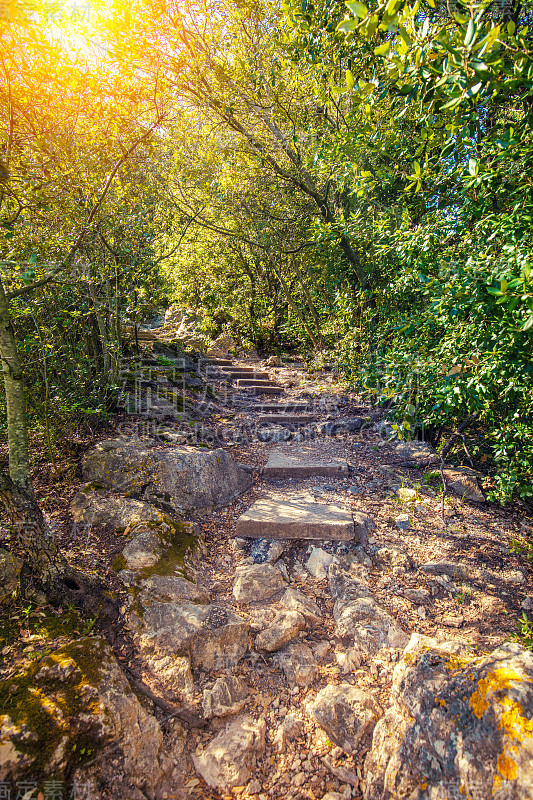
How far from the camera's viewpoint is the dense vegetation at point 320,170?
6.86 feet

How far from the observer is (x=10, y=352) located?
7.65 feet

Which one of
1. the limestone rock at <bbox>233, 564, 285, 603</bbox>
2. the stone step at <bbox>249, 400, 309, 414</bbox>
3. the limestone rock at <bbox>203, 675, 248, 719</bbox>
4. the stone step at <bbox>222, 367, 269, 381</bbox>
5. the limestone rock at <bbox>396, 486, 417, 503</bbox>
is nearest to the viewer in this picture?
the limestone rock at <bbox>203, 675, 248, 719</bbox>

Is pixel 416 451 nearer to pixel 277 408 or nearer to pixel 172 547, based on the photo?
pixel 277 408

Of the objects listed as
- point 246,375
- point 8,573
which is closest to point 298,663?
point 8,573

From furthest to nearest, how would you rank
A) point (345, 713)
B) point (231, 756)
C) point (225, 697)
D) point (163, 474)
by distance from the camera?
point (163, 474), point (225, 697), point (345, 713), point (231, 756)

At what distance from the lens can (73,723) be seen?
1.70m

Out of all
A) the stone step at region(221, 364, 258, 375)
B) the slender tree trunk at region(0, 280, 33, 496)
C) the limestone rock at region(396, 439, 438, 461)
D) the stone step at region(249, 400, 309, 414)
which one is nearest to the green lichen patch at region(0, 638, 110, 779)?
the slender tree trunk at region(0, 280, 33, 496)

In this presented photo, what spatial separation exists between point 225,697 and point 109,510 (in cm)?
176

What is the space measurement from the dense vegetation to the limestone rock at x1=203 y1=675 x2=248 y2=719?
2.20 metres

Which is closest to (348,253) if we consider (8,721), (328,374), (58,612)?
(328,374)

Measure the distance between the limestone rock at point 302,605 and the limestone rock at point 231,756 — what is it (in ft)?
2.37

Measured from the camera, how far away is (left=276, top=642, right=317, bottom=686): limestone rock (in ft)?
7.44

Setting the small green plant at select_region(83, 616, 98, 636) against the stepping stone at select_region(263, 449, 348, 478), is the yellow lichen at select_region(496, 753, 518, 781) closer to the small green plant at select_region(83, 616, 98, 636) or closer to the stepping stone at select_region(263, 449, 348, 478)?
the small green plant at select_region(83, 616, 98, 636)

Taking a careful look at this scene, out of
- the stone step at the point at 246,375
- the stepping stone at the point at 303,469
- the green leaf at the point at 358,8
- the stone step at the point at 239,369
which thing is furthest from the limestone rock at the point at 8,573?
the stone step at the point at 239,369
